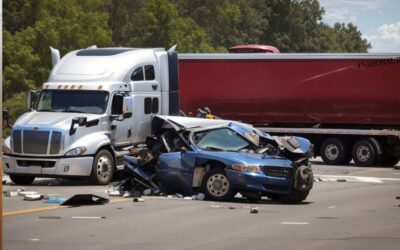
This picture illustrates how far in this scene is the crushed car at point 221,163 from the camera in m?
16.8

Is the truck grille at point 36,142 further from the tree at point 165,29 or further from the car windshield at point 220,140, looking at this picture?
the tree at point 165,29

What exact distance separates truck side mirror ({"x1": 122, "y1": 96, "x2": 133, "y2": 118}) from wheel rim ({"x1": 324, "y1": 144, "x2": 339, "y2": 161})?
1055 centimetres

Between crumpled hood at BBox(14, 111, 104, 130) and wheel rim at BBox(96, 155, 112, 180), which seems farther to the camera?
wheel rim at BBox(96, 155, 112, 180)

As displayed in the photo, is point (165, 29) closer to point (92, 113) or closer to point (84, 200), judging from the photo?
point (92, 113)

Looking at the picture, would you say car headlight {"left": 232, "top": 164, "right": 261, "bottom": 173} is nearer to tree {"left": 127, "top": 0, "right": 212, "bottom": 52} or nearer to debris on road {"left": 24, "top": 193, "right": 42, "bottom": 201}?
debris on road {"left": 24, "top": 193, "right": 42, "bottom": 201}

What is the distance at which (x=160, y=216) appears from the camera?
14.7m

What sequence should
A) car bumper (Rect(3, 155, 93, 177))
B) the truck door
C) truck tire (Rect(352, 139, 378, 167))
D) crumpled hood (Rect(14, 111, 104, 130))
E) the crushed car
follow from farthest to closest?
truck tire (Rect(352, 139, 378, 167)) < the truck door < crumpled hood (Rect(14, 111, 104, 130)) < car bumper (Rect(3, 155, 93, 177)) < the crushed car

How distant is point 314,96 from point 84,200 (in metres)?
15.8

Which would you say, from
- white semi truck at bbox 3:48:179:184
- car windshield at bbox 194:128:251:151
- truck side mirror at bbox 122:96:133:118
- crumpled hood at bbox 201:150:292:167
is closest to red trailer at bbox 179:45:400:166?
white semi truck at bbox 3:48:179:184

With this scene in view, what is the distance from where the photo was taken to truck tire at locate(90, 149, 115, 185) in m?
20.7

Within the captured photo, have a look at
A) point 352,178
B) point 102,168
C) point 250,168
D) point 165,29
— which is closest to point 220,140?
point 250,168

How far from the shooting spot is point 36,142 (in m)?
20.5

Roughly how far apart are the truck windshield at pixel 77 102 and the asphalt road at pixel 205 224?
265 cm

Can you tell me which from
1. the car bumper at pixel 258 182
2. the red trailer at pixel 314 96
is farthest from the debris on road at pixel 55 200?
the red trailer at pixel 314 96
